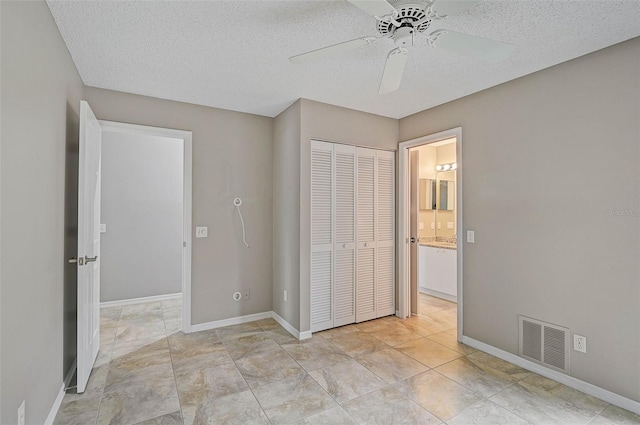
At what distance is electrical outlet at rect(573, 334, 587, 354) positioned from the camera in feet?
7.73

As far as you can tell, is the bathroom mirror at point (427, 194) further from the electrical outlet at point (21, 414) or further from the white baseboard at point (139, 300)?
the electrical outlet at point (21, 414)

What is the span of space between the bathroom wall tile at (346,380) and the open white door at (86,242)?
167cm

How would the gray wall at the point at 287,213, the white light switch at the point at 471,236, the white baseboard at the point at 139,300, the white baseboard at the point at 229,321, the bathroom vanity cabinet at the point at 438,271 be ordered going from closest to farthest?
the white light switch at the point at 471,236 < the gray wall at the point at 287,213 < the white baseboard at the point at 229,321 < the white baseboard at the point at 139,300 < the bathroom vanity cabinet at the point at 438,271

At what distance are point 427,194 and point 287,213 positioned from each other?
3.02 m

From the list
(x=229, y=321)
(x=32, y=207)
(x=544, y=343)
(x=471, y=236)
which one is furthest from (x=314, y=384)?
(x=32, y=207)

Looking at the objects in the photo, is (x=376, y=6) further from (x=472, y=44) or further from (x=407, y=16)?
(x=472, y=44)

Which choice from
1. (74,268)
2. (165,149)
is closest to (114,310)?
(74,268)

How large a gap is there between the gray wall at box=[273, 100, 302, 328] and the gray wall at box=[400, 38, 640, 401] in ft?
5.58

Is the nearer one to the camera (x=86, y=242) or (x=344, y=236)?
(x=86, y=242)

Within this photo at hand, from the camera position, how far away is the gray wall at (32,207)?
1388 mm

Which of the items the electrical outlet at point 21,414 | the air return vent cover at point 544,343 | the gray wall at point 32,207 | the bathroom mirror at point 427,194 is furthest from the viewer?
the bathroom mirror at point 427,194

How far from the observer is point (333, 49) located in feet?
5.89

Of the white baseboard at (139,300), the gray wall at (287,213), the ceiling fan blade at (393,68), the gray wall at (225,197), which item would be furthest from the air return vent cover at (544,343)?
the white baseboard at (139,300)

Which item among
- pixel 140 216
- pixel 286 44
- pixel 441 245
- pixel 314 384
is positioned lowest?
pixel 314 384
